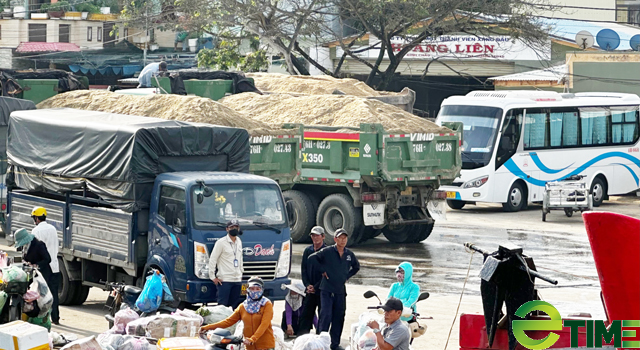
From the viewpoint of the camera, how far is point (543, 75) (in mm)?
37094

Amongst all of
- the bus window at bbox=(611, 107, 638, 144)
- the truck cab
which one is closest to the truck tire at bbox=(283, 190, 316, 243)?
the truck cab

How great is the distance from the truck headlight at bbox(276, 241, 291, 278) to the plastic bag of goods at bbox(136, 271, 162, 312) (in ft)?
5.55

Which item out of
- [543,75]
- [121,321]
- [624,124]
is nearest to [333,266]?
[121,321]

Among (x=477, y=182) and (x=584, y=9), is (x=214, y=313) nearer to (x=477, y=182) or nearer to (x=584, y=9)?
(x=477, y=182)

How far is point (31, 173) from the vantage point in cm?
1484

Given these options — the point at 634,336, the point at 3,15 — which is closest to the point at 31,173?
the point at 634,336

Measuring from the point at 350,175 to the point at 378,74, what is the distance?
1813 cm

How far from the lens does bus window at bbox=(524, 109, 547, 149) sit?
26406mm

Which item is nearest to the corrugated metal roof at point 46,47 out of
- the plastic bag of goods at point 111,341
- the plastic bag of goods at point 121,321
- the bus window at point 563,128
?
the bus window at point 563,128

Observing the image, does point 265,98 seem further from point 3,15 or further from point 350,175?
point 3,15

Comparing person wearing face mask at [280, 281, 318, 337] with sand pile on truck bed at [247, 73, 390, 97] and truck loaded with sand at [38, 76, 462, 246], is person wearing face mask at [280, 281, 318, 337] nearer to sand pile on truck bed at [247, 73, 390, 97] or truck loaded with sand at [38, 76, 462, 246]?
truck loaded with sand at [38, 76, 462, 246]

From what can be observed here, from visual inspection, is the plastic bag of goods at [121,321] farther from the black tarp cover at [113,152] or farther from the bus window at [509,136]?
the bus window at [509,136]

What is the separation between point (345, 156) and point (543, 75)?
19913 mm

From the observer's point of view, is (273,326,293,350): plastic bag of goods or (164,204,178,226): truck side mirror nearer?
(273,326,293,350): plastic bag of goods
